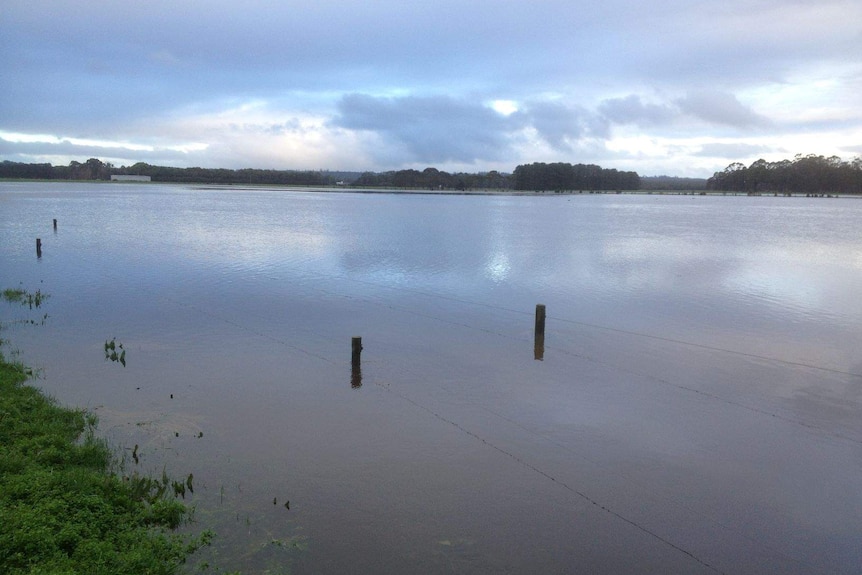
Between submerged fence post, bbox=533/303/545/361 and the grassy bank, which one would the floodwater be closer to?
submerged fence post, bbox=533/303/545/361

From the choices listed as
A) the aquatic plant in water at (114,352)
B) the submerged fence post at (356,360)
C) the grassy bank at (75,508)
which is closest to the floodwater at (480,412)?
the submerged fence post at (356,360)

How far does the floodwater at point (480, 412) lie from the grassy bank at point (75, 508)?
53cm

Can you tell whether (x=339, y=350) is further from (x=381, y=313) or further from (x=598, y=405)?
(x=598, y=405)

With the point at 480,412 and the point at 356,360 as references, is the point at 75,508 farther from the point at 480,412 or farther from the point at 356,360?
the point at 356,360

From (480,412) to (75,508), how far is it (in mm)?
7955

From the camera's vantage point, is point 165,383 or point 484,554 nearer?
point 484,554

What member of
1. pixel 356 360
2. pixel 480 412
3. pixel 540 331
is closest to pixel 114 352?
pixel 356 360

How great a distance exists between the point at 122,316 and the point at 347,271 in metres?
13.5

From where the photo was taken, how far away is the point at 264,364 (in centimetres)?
1666

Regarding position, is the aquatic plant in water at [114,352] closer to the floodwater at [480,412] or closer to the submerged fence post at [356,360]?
the floodwater at [480,412]

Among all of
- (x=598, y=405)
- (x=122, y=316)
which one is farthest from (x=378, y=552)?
(x=122, y=316)

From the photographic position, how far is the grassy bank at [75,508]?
6.89 metres

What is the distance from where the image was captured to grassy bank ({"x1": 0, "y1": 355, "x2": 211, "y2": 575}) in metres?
6.89

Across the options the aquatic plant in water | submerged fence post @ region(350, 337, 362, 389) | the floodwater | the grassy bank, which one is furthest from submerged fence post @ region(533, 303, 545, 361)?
the grassy bank
